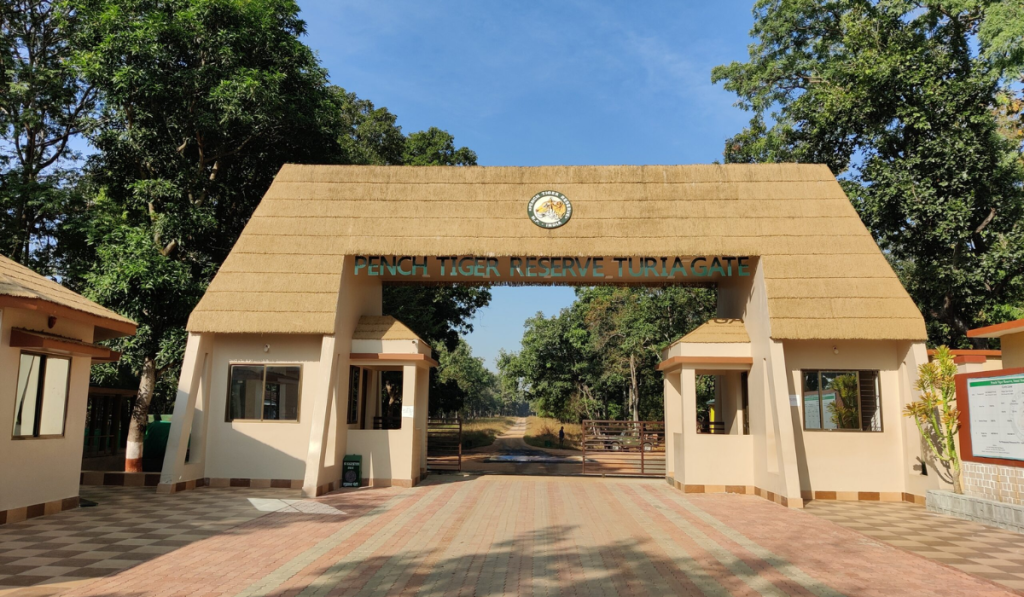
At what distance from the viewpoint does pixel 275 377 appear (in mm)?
13328

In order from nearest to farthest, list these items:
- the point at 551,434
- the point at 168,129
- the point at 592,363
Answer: the point at 168,129, the point at 592,363, the point at 551,434

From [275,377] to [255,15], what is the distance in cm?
1017

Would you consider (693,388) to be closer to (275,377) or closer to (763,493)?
(763,493)

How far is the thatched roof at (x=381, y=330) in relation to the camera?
14.1m

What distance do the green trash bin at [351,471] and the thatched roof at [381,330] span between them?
2587 mm

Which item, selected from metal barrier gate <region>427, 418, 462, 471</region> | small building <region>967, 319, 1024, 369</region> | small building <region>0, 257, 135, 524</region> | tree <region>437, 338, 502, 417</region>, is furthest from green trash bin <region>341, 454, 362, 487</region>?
tree <region>437, 338, 502, 417</region>

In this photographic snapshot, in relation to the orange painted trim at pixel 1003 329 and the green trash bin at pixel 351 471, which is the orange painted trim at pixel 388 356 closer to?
the green trash bin at pixel 351 471

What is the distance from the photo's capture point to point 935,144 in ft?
54.3

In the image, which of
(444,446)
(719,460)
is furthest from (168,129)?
(719,460)

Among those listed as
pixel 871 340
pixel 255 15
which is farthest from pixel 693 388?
pixel 255 15

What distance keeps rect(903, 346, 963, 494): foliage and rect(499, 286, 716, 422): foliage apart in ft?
62.5

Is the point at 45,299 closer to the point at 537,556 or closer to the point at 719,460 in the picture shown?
the point at 537,556

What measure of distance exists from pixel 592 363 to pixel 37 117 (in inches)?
1111

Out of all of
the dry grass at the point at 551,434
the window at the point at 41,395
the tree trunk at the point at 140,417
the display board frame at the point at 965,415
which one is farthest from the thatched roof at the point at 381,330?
the dry grass at the point at 551,434
